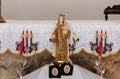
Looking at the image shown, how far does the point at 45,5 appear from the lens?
278 cm

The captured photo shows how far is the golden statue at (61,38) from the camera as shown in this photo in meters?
1.81

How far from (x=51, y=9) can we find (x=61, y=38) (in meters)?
1.00

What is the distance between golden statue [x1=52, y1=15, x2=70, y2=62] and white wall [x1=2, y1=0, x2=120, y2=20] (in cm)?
95

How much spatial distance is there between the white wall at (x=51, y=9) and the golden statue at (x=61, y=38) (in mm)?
948

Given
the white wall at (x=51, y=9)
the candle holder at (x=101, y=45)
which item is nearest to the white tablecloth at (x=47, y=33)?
the candle holder at (x=101, y=45)

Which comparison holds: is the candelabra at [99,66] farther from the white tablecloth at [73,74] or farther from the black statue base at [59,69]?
the black statue base at [59,69]

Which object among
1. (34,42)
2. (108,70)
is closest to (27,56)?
(34,42)

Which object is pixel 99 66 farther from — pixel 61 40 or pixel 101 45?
pixel 61 40

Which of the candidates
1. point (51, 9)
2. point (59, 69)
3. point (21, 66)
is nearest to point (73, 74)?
point (59, 69)

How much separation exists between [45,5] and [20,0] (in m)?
0.23

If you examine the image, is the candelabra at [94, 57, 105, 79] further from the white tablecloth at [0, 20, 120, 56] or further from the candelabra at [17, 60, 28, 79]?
the candelabra at [17, 60, 28, 79]

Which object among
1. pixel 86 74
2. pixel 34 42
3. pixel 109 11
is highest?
pixel 109 11

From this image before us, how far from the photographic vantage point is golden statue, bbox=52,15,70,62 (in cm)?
181

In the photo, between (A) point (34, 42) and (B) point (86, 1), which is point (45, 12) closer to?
(B) point (86, 1)
